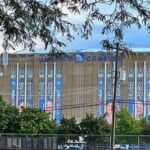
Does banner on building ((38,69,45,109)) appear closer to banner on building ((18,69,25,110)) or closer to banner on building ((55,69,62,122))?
banner on building ((55,69,62,122))

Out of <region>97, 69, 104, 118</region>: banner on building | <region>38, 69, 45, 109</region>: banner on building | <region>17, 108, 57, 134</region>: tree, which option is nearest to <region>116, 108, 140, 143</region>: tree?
<region>17, 108, 57, 134</region>: tree

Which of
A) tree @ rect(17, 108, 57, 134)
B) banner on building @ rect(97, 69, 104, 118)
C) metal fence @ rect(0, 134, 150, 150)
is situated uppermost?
banner on building @ rect(97, 69, 104, 118)

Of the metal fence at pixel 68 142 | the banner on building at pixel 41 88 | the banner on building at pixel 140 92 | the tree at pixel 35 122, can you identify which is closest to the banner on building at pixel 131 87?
the banner on building at pixel 140 92

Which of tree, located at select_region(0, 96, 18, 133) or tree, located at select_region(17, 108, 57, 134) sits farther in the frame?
tree, located at select_region(17, 108, 57, 134)

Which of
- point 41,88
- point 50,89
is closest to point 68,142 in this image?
point 50,89

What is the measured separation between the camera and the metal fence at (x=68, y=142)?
153 ft

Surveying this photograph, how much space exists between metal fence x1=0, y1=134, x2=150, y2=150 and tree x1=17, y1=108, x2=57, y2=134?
49.9ft

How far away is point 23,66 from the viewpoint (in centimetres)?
10962

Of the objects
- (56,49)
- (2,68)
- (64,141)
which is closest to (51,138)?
(64,141)

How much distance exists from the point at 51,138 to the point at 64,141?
1.12m

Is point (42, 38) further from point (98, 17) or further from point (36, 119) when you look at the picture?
point (36, 119)

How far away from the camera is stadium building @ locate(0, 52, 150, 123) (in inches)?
4043

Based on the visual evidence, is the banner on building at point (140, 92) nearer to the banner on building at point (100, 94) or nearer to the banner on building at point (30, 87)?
the banner on building at point (100, 94)

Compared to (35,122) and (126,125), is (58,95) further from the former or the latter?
(35,122)
